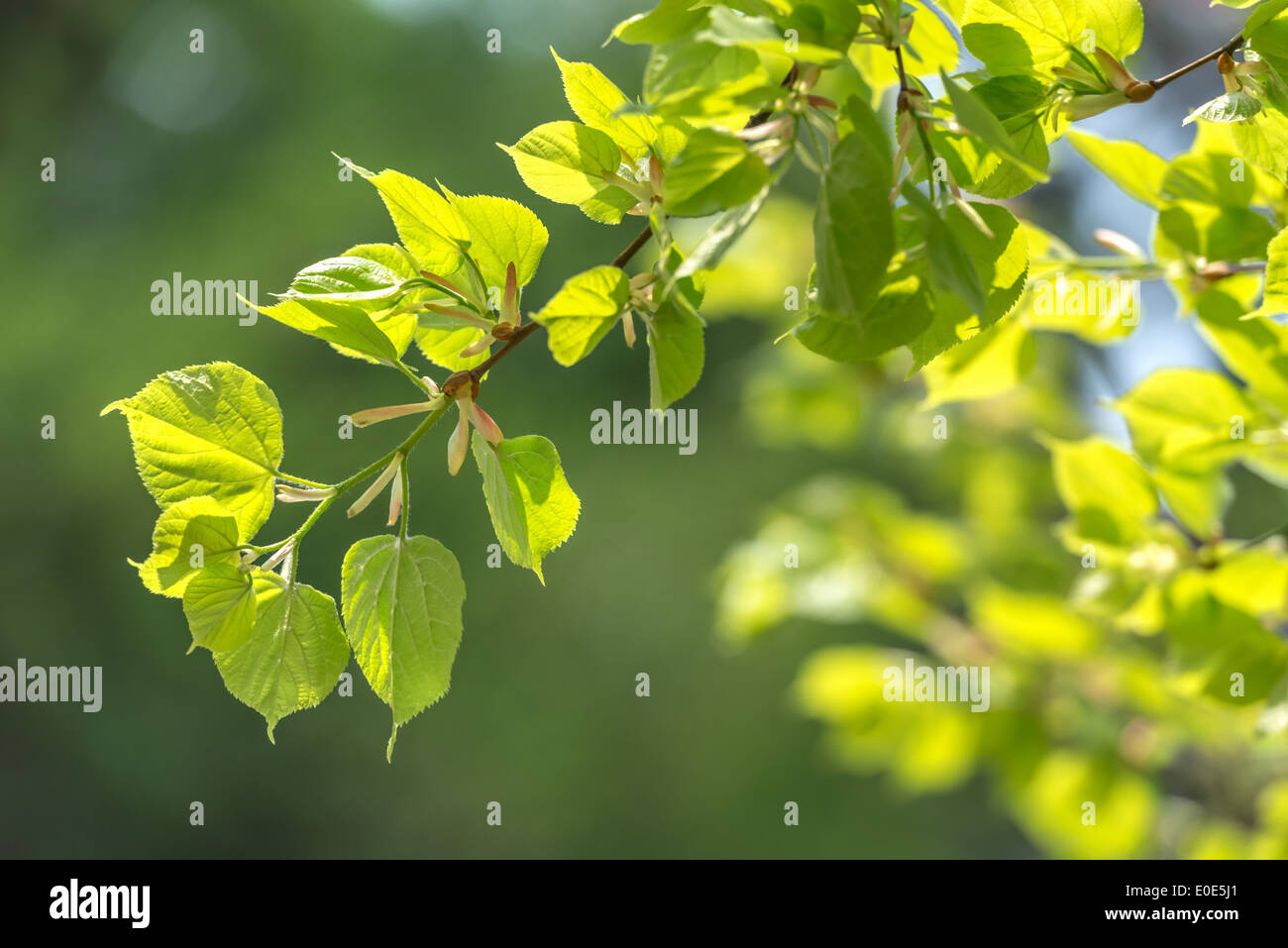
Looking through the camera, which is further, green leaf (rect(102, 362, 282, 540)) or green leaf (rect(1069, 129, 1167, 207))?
green leaf (rect(1069, 129, 1167, 207))

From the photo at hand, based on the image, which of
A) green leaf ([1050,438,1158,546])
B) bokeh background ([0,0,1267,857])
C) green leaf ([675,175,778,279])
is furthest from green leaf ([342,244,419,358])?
bokeh background ([0,0,1267,857])

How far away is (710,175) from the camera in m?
0.26

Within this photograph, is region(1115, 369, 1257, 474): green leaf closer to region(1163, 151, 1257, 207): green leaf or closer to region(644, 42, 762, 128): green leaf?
region(1163, 151, 1257, 207): green leaf

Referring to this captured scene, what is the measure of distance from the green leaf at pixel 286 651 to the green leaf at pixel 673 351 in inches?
4.8

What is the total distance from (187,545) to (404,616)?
0.07 m

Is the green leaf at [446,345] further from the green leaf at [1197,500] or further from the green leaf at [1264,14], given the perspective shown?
the green leaf at [1197,500]

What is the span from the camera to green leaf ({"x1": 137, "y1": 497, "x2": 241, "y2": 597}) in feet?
0.95

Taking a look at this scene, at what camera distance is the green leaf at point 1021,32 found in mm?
312

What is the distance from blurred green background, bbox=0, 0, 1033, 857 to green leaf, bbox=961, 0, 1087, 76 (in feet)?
13.1
